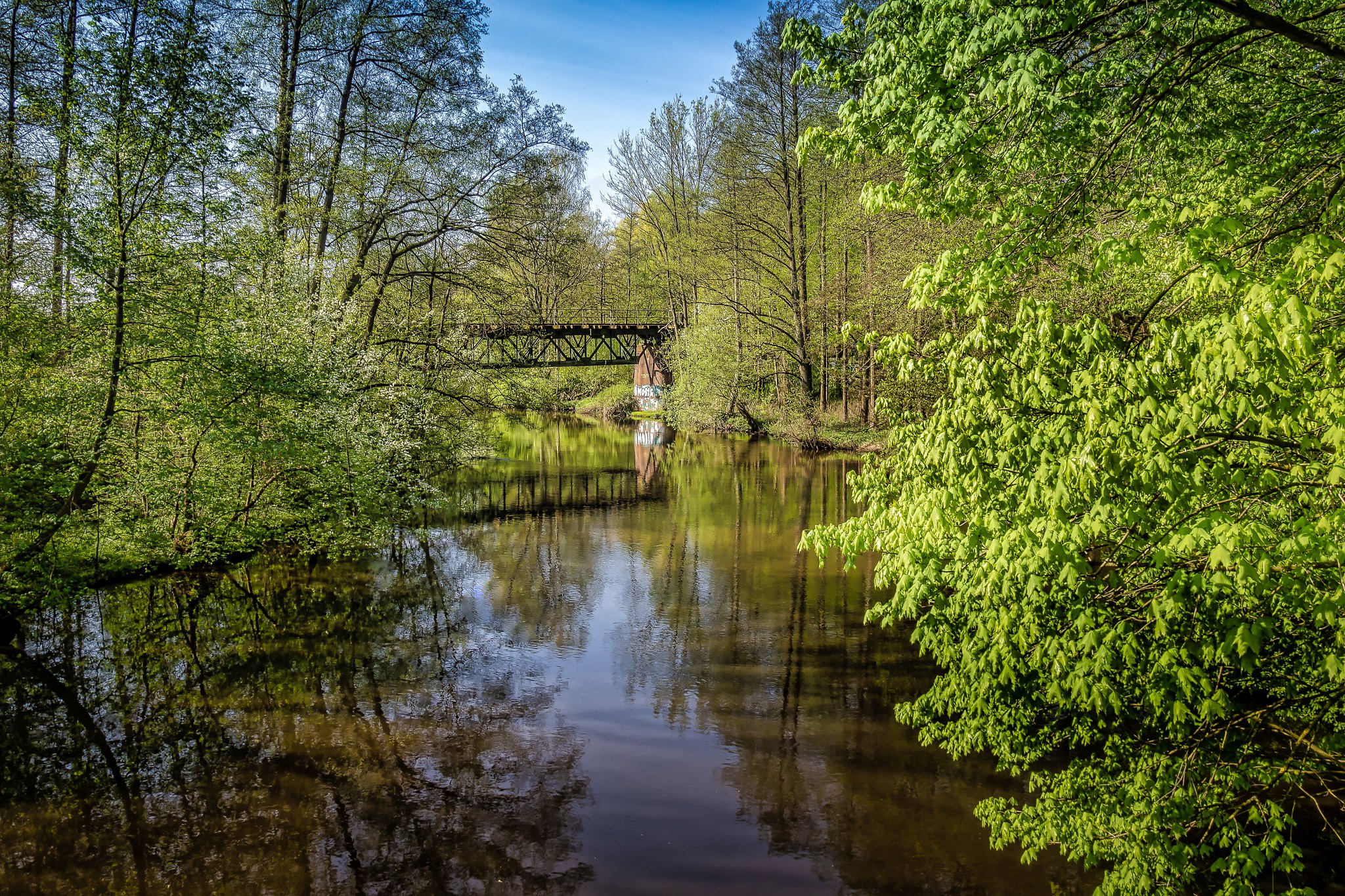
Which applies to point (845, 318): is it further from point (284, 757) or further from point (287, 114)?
point (284, 757)

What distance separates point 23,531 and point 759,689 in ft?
32.1

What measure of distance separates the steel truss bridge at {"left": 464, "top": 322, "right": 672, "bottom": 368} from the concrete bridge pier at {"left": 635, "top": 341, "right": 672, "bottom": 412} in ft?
4.12

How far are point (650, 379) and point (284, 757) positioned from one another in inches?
1790

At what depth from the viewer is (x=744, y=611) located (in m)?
12.3

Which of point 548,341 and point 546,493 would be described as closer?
point 546,493

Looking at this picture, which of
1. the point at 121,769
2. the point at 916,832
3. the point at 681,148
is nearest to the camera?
the point at 916,832

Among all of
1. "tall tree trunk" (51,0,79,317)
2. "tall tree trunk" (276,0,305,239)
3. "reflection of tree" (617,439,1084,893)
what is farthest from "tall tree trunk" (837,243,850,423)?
"tall tree trunk" (51,0,79,317)

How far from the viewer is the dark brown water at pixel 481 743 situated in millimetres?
6074

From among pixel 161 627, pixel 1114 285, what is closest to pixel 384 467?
pixel 161 627

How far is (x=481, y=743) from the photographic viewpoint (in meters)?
8.09

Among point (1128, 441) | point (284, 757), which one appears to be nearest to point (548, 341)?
point (284, 757)

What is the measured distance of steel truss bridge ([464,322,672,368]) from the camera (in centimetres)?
1994

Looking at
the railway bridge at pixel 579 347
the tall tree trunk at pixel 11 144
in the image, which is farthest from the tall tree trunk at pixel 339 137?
the tall tree trunk at pixel 11 144

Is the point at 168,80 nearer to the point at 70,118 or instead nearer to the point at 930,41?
the point at 70,118
